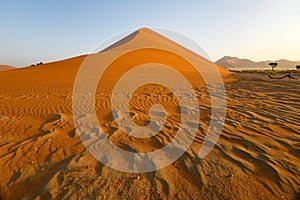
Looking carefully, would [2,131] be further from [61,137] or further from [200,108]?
[200,108]

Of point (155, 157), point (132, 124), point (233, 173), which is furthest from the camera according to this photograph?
point (132, 124)

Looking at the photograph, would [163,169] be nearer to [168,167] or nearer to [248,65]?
[168,167]

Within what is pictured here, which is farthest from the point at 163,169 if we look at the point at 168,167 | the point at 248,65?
the point at 248,65

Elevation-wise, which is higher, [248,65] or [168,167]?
[248,65]

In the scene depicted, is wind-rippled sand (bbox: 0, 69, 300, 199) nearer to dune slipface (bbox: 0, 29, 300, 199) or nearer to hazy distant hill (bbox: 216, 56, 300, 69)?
dune slipface (bbox: 0, 29, 300, 199)

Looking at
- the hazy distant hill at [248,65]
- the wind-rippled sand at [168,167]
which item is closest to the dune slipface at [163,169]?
the wind-rippled sand at [168,167]

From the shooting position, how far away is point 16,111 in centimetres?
→ 566

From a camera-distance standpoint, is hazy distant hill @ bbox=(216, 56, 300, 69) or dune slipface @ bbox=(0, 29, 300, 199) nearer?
dune slipface @ bbox=(0, 29, 300, 199)

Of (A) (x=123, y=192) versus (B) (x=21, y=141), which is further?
(B) (x=21, y=141)

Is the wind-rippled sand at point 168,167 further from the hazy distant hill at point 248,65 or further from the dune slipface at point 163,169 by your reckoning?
the hazy distant hill at point 248,65

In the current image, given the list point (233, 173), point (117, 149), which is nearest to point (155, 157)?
point (117, 149)

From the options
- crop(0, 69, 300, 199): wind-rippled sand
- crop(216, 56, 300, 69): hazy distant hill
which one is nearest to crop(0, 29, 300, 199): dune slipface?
crop(0, 69, 300, 199): wind-rippled sand

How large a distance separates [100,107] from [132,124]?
2047mm

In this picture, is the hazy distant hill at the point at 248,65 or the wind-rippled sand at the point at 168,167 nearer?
the wind-rippled sand at the point at 168,167
